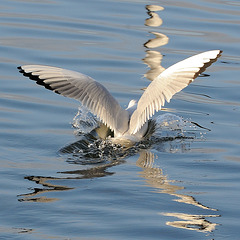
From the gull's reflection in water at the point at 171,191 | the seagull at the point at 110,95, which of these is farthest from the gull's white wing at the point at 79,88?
the gull's reflection in water at the point at 171,191

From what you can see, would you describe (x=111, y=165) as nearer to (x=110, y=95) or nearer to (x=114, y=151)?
(x=114, y=151)

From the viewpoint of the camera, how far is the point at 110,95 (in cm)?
1005

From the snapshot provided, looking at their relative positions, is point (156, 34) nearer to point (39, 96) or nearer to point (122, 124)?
point (39, 96)

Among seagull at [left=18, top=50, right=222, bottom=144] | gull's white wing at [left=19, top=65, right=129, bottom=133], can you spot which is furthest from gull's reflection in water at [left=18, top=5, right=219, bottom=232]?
gull's white wing at [left=19, top=65, right=129, bottom=133]

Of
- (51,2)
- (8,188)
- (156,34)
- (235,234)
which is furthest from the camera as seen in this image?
(51,2)

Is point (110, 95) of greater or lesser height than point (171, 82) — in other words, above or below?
below

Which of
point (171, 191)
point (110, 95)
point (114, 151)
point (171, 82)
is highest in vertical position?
point (171, 82)

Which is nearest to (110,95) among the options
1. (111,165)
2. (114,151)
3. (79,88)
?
(79,88)

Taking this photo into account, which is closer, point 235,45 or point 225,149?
point 225,149

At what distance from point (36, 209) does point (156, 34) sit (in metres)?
9.75

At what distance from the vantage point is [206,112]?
37.6ft

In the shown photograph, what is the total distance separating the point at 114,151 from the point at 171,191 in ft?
6.33

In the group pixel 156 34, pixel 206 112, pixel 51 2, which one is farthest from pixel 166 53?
pixel 51 2

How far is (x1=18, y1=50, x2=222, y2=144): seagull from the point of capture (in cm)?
971
